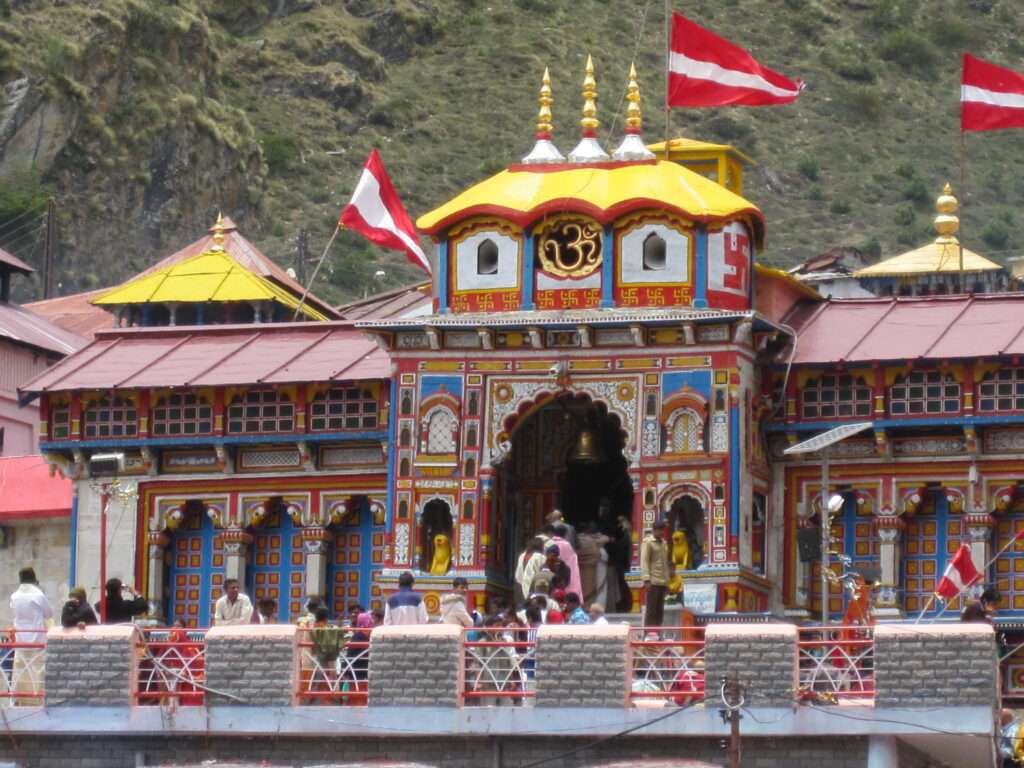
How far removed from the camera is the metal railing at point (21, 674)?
38156 mm

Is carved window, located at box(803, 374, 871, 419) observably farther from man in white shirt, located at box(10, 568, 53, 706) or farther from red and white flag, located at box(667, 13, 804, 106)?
man in white shirt, located at box(10, 568, 53, 706)

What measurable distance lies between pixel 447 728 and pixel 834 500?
9999 mm

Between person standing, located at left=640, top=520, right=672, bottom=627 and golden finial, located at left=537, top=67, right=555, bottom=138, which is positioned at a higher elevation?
golden finial, located at left=537, top=67, right=555, bottom=138

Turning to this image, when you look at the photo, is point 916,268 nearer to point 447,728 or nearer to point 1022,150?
point 447,728

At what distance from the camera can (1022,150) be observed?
12038cm

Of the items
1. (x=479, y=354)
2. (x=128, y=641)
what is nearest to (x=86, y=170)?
(x=479, y=354)

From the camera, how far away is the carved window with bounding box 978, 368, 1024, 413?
45875mm

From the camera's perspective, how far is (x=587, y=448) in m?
47.8

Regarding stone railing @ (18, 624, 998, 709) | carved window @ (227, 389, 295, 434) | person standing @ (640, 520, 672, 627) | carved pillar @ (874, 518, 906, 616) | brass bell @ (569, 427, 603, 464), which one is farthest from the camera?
carved window @ (227, 389, 295, 434)

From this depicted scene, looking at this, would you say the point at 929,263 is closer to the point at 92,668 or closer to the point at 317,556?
the point at 317,556

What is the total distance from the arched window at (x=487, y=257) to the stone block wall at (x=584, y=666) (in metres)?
11.1

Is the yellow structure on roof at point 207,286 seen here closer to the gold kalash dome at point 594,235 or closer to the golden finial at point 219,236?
the golden finial at point 219,236

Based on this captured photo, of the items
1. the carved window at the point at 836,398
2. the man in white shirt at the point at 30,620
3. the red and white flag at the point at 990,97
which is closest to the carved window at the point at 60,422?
the man in white shirt at the point at 30,620

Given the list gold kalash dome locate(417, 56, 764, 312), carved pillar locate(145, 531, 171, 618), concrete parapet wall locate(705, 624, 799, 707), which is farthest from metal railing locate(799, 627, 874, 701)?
carved pillar locate(145, 531, 171, 618)
